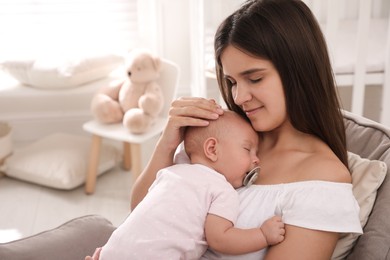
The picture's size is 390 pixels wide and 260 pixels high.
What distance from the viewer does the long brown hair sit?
4.13ft

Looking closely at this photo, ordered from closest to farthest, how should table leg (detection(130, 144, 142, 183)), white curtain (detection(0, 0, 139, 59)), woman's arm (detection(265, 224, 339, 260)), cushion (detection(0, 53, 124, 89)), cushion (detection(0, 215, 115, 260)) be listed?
woman's arm (detection(265, 224, 339, 260)) < cushion (detection(0, 215, 115, 260)) < table leg (detection(130, 144, 142, 183)) < cushion (detection(0, 53, 124, 89)) < white curtain (detection(0, 0, 139, 59))

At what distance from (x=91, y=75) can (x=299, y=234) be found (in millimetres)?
2303

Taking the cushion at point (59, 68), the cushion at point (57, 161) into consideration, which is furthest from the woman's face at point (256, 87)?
the cushion at point (59, 68)

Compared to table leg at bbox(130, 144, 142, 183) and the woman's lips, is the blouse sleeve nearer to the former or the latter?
the woman's lips

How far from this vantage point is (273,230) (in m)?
1.20

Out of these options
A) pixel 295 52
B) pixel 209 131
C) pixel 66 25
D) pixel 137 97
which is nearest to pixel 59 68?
pixel 66 25

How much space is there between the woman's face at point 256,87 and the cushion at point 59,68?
1.97 metres

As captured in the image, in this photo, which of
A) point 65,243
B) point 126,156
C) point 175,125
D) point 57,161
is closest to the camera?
point 175,125

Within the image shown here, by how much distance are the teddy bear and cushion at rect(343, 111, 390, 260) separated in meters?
1.40

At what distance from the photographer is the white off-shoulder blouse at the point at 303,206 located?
1192 millimetres

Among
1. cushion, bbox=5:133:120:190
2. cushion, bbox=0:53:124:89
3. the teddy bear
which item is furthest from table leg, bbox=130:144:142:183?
cushion, bbox=0:53:124:89

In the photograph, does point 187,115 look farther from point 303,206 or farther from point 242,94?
point 303,206

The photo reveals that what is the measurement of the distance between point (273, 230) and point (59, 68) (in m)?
2.24

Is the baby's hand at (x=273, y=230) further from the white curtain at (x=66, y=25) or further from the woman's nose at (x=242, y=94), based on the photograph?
the white curtain at (x=66, y=25)
